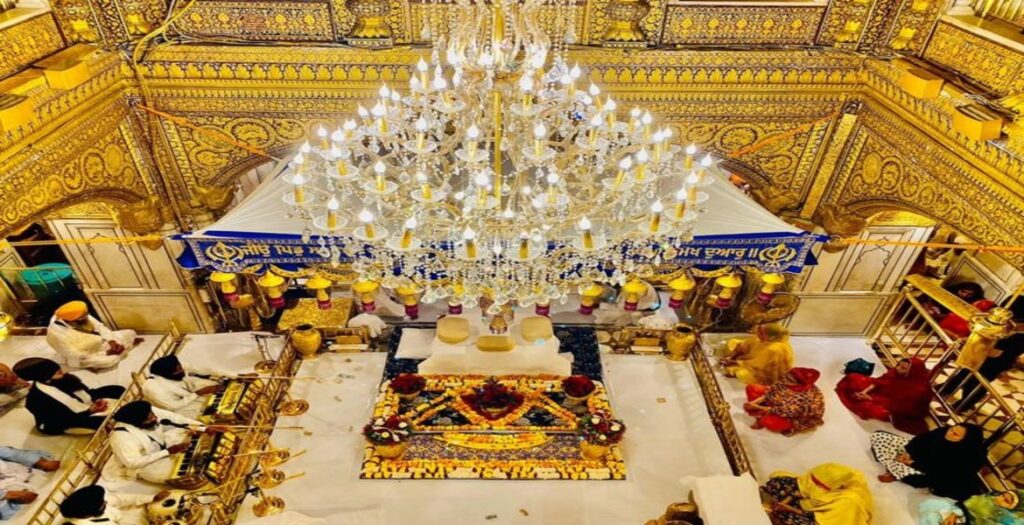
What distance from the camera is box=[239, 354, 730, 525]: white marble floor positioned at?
528 cm

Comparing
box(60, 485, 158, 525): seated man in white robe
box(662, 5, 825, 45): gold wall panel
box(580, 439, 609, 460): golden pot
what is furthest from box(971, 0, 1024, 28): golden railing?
box(60, 485, 158, 525): seated man in white robe

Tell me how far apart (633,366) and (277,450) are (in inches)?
153

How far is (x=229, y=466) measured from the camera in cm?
562

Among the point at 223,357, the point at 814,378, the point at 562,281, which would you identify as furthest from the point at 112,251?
the point at 814,378

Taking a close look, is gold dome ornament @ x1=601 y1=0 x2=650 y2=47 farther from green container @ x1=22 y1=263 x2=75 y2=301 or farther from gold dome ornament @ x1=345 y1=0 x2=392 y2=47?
green container @ x1=22 y1=263 x2=75 y2=301

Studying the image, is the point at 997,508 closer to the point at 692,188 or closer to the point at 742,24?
the point at 692,188

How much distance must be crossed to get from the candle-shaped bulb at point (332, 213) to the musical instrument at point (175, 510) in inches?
135

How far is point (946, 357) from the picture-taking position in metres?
6.15

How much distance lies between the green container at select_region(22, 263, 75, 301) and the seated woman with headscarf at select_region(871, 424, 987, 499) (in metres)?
10.6

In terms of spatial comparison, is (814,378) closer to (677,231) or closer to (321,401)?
(677,231)

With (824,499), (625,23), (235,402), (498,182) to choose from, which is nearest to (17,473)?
(235,402)

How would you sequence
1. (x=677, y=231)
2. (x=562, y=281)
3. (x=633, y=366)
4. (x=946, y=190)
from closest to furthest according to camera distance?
(x=677, y=231), (x=562, y=281), (x=946, y=190), (x=633, y=366)

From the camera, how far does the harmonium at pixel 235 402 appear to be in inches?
241

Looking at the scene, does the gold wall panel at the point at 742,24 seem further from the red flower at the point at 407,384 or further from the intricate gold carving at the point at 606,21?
the red flower at the point at 407,384
